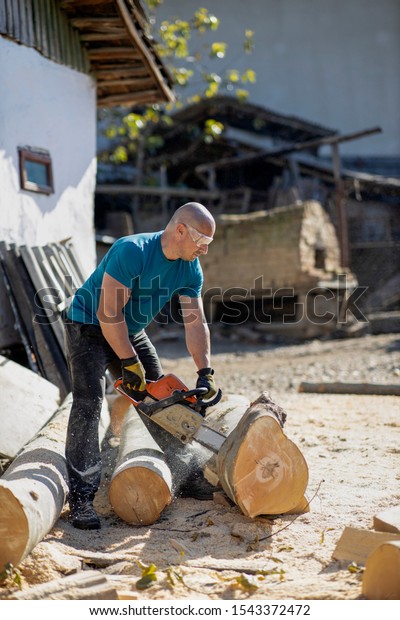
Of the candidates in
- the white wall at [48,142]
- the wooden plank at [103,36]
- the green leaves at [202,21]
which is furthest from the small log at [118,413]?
Result: the green leaves at [202,21]

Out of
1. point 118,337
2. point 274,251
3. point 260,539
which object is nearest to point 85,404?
point 118,337

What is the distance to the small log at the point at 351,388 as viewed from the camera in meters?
6.98

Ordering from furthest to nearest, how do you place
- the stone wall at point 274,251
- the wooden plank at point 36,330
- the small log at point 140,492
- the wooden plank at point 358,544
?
the stone wall at point 274,251
the wooden plank at point 36,330
the small log at point 140,492
the wooden plank at point 358,544

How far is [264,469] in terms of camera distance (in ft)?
11.6

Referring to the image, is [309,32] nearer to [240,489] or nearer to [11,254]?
[11,254]

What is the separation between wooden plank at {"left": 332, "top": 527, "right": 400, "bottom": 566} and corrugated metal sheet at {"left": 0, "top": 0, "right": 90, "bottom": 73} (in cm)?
585

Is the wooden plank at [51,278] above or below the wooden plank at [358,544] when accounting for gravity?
above

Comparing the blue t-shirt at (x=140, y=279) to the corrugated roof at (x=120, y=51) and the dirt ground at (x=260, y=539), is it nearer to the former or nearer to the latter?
the dirt ground at (x=260, y=539)

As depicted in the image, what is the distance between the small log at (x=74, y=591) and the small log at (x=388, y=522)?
1.22m

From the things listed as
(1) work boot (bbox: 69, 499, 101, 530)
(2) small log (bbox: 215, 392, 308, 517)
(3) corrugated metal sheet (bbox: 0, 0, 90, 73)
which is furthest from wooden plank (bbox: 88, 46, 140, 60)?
(1) work boot (bbox: 69, 499, 101, 530)

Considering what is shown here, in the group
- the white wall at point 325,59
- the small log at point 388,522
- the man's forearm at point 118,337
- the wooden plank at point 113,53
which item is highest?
the white wall at point 325,59

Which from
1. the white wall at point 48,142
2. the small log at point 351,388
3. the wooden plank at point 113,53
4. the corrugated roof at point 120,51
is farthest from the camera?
the wooden plank at point 113,53

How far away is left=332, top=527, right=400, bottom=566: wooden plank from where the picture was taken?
2887 mm

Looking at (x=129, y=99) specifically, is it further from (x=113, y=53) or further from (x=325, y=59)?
(x=325, y=59)
